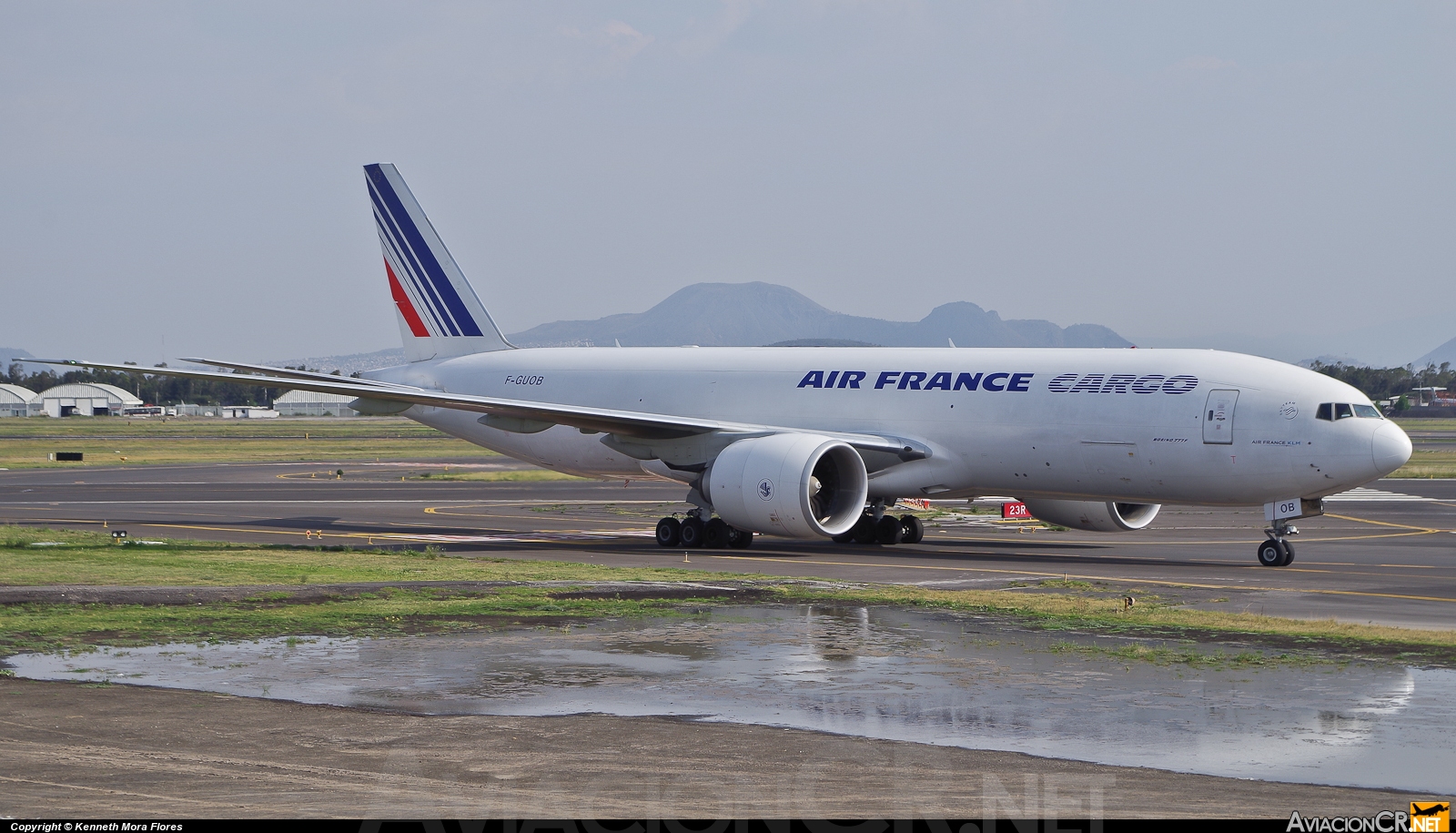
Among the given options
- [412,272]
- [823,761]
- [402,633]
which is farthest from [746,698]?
[412,272]

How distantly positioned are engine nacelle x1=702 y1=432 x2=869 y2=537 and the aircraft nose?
9206 millimetres

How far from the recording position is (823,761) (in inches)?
396

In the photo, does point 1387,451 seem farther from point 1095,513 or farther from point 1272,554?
point 1095,513

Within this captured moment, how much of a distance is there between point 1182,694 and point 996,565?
1340 centimetres

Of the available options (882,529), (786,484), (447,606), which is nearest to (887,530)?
(882,529)

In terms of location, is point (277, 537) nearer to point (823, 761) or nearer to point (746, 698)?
point (746, 698)

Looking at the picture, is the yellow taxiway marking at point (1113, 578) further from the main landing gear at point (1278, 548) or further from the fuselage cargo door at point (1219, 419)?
the fuselage cargo door at point (1219, 419)

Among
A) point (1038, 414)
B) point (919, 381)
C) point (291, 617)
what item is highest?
point (919, 381)

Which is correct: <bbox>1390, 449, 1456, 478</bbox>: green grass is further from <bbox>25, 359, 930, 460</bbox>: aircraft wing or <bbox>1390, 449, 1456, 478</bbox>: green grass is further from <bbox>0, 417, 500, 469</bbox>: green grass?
<bbox>0, 417, 500, 469</bbox>: green grass

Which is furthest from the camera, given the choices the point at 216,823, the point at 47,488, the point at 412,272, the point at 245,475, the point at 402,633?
the point at 245,475

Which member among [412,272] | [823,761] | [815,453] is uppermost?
[412,272]

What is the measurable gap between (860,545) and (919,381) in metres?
3.72

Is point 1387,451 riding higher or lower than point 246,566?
higher

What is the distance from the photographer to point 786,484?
27.2m
